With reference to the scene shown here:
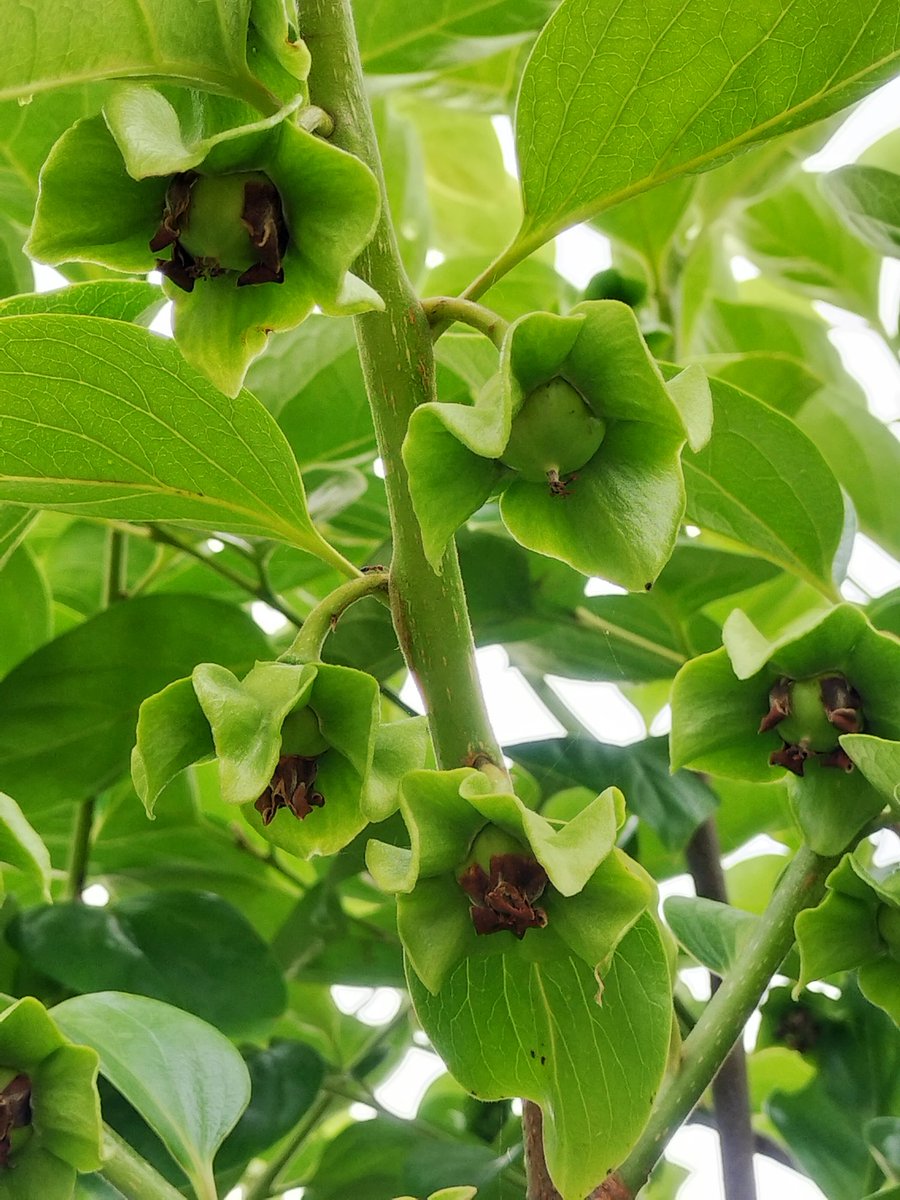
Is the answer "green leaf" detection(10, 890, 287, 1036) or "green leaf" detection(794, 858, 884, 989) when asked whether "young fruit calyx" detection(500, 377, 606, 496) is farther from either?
"green leaf" detection(10, 890, 287, 1036)

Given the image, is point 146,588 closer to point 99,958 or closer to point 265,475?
point 99,958

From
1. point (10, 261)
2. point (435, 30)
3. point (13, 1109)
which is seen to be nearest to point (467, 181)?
point (435, 30)

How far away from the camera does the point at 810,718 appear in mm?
453

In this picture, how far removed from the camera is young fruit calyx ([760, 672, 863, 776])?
450 mm

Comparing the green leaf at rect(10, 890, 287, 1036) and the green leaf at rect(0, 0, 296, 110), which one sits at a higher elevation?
the green leaf at rect(0, 0, 296, 110)

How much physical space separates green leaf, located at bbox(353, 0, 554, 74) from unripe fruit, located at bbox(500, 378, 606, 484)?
1.29 feet

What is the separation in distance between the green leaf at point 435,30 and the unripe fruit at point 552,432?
0.39 metres

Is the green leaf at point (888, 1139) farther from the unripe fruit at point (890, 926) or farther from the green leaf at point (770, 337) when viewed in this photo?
the green leaf at point (770, 337)

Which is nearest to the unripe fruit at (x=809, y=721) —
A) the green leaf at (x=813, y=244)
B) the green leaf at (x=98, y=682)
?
the green leaf at (x=98, y=682)

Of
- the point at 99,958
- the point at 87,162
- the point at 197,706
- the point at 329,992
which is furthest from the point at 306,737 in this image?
the point at 329,992

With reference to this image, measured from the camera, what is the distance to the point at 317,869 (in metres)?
0.83

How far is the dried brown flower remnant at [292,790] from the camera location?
1.32 feet

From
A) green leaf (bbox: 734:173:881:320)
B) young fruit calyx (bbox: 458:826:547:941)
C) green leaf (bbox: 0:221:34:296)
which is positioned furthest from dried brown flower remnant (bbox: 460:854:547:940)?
green leaf (bbox: 734:173:881:320)

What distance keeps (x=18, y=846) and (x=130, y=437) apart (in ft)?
0.44
